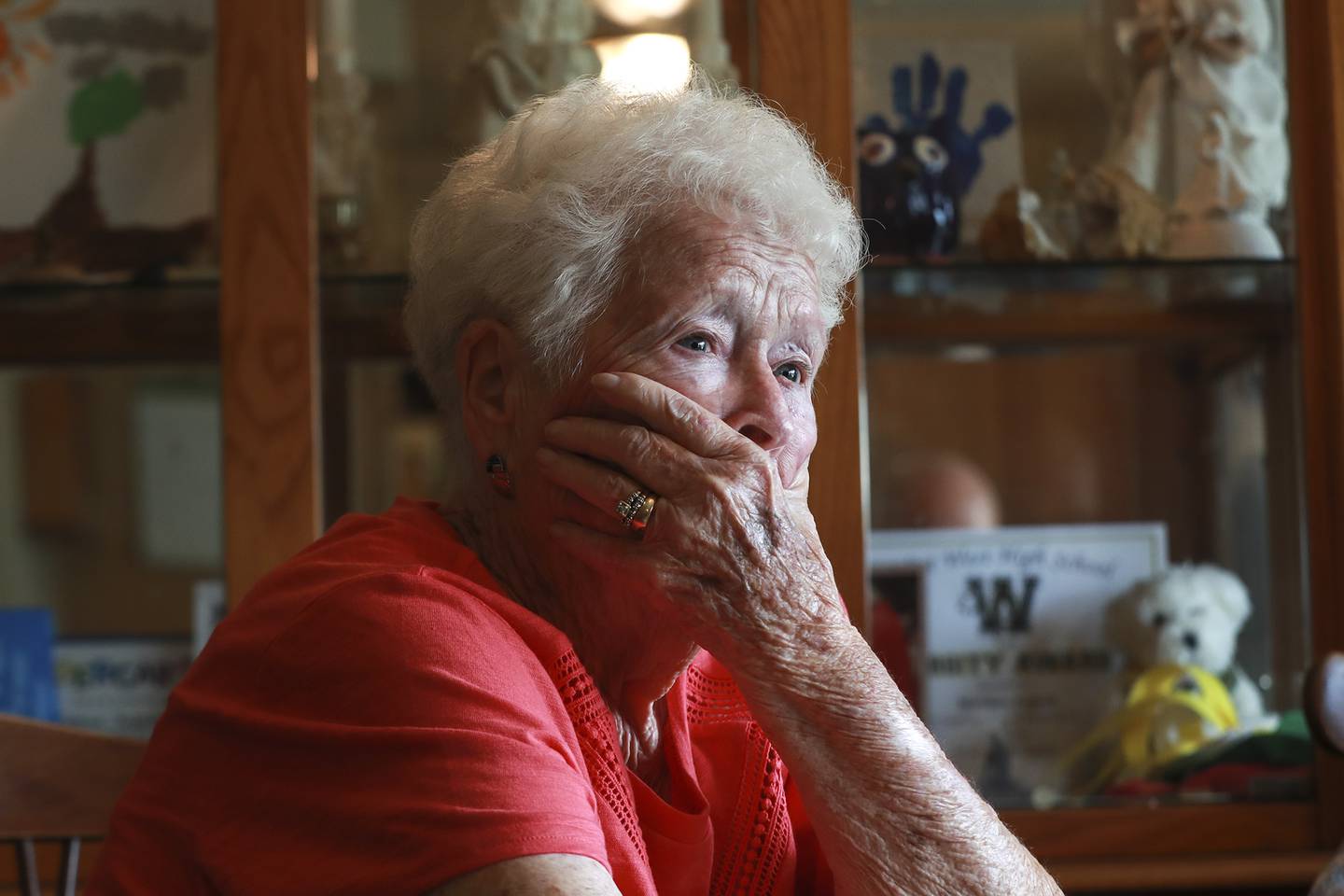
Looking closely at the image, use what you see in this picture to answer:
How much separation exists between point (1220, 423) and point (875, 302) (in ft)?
1.89

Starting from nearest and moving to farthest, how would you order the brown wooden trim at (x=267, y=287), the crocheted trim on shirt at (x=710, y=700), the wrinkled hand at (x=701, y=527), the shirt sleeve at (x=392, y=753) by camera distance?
the shirt sleeve at (x=392, y=753)
the wrinkled hand at (x=701, y=527)
the crocheted trim on shirt at (x=710, y=700)
the brown wooden trim at (x=267, y=287)

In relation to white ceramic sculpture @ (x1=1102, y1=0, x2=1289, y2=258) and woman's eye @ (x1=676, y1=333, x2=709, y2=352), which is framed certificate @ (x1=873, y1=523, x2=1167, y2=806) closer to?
white ceramic sculpture @ (x1=1102, y1=0, x2=1289, y2=258)

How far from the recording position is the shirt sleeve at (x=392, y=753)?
0.74 meters

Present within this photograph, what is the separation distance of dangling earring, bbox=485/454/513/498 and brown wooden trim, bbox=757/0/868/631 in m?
0.62

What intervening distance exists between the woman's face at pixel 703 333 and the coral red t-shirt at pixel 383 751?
142 mm

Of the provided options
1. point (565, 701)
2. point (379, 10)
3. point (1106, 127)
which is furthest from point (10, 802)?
point (1106, 127)

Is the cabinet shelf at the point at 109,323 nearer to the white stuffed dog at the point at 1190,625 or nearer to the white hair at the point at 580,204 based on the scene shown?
the white hair at the point at 580,204

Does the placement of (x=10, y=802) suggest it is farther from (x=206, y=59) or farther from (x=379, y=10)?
(x=379, y=10)

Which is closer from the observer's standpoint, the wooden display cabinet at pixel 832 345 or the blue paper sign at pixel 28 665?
the wooden display cabinet at pixel 832 345

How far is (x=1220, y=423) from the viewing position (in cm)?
190

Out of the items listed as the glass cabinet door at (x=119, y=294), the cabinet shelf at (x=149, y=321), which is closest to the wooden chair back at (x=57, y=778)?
the glass cabinet door at (x=119, y=294)

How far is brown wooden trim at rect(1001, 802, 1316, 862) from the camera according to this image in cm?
164

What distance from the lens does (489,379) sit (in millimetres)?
1017

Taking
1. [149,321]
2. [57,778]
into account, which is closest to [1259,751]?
[57,778]
